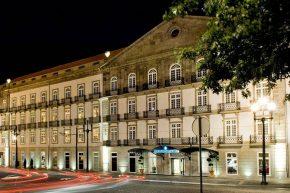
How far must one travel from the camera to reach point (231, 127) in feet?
146

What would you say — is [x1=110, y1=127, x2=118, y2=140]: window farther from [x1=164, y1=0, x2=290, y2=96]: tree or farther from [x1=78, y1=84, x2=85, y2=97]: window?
[x1=164, y1=0, x2=290, y2=96]: tree

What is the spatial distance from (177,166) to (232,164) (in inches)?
274

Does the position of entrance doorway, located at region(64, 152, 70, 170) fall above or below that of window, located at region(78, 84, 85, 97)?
below

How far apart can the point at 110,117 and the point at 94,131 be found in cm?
373

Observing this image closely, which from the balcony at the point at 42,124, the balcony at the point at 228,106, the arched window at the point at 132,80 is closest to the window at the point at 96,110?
the arched window at the point at 132,80

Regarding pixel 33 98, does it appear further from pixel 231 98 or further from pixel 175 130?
pixel 231 98

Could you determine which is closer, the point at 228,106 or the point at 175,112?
the point at 228,106

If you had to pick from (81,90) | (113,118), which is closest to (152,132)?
(113,118)

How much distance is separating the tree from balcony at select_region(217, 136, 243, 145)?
95.9ft

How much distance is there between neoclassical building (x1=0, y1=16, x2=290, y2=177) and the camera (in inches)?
1700

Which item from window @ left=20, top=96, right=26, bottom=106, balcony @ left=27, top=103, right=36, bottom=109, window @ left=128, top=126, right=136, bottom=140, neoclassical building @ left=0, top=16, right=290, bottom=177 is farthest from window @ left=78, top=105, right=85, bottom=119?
window @ left=20, top=96, right=26, bottom=106

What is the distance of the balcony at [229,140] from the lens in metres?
43.6

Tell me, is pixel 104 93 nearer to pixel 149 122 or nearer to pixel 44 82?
pixel 149 122

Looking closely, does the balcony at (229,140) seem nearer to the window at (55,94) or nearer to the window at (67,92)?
the window at (67,92)
